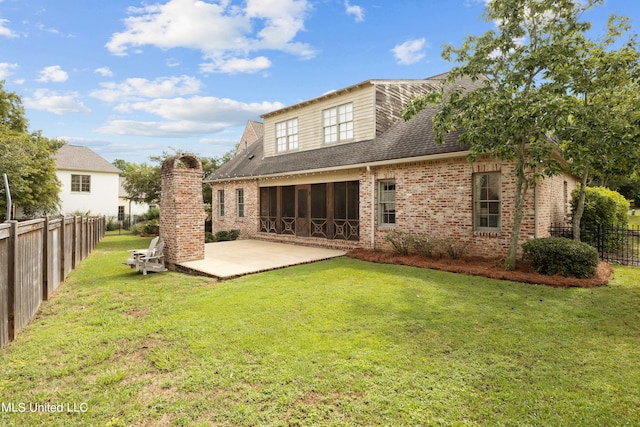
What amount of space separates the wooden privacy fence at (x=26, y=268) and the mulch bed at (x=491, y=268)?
8.25 metres

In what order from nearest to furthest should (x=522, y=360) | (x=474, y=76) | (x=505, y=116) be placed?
(x=522, y=360) → (x=505, y=116) → (x=474, y=76)

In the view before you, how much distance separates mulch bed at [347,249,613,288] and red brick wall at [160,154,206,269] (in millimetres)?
5463

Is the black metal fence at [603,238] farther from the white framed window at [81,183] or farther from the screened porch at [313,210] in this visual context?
the white framed window at [81,183]

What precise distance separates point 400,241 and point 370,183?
8.63ft

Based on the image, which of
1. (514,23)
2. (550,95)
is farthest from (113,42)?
(550,95)

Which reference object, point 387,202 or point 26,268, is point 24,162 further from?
point 387,202

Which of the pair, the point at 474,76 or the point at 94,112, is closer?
the point at 474,76

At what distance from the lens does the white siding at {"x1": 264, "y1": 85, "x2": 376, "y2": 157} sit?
540 inches

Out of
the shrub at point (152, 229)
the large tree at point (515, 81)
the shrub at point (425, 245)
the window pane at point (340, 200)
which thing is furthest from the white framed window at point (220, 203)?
the large tree at point (515, 81)

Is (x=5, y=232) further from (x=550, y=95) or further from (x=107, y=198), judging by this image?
(x=107, y=198)

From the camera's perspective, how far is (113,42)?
11.1m

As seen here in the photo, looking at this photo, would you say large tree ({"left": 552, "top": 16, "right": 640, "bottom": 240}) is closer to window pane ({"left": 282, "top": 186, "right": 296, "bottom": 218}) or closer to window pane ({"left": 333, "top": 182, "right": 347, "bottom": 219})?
window pane ({"left": 333, "top": 182, "right": 347, "bottom": 219})

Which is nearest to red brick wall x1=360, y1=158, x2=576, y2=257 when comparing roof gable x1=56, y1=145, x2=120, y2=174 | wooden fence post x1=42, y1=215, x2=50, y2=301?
wooden fence post x1=42, y1=215, x2=50, y2=301

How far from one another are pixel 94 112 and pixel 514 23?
17.2m
